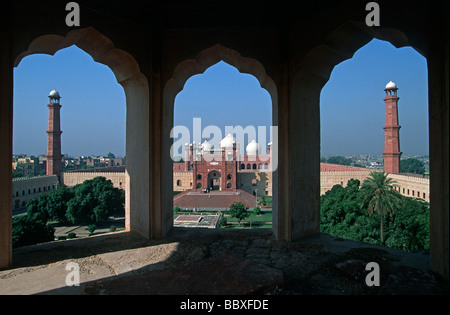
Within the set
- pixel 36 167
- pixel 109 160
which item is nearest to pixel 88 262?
pixel 36 167

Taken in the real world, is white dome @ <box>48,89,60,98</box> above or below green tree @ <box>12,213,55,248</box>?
above

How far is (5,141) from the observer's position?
258cm

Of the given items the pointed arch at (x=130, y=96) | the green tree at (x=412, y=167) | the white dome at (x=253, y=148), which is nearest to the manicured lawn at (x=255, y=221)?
the pointed arch at (x=130, y=96)

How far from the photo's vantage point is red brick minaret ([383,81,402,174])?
89.7ft

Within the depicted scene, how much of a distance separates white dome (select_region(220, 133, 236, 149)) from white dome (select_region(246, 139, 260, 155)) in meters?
4.37

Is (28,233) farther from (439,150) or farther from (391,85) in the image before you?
(391,85)

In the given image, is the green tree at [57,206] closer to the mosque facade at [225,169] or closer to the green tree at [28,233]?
the green tree at [28,233]

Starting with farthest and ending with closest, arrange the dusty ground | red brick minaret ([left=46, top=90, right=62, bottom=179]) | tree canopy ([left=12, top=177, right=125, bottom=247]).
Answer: red brick minaret ([left=46, top=90, right=62, bottom=179])
tree canopy ([left=12, top=177, right=125, bottom=247])
the dusty ground

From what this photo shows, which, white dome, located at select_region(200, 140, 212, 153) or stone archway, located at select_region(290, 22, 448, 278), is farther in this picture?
white dome, located at select_region(200, 140, 212, 153)

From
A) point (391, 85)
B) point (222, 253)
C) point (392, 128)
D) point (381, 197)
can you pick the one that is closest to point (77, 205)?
point (381, 197)

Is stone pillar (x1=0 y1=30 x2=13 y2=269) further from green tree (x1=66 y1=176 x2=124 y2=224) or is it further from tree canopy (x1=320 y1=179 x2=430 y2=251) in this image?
green tree (x1=66 y1=176 x2=124 y2=224)

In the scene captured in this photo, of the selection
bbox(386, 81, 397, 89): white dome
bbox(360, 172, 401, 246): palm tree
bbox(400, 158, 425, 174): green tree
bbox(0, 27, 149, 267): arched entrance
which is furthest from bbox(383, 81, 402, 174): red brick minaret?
bbox(400, 158, 425, 174): green tree

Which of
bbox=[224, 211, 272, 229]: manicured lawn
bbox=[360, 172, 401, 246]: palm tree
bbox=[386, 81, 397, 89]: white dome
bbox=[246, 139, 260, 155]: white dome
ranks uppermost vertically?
bbox=[386, 81, 397, 89]: white dome
